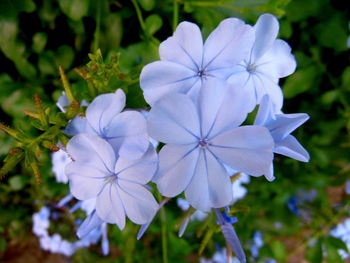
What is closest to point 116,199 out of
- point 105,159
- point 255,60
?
point 105,159

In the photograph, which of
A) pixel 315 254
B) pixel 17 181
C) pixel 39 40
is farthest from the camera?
pixel 17 181

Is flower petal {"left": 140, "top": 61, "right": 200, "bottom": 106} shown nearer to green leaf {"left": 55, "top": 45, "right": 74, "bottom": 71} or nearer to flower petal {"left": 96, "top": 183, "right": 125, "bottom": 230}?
flower petal {"left": 96, "top": 183, "right": 125, "bottom": 230}

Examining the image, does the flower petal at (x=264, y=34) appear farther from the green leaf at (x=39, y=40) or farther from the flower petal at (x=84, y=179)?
the green leaf at (x=39, y=40)

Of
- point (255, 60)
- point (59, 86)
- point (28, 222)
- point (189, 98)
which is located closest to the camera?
point (189, 98)


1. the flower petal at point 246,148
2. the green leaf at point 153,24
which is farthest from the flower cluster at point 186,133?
the green leaf at point 153,24

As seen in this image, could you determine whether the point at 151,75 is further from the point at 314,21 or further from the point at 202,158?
the point at 314,21

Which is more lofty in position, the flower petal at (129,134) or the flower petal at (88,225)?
the flower petal at (129,134)

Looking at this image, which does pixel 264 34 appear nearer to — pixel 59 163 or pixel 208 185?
pixel 208 185

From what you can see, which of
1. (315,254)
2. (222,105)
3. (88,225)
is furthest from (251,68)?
(315,254)
